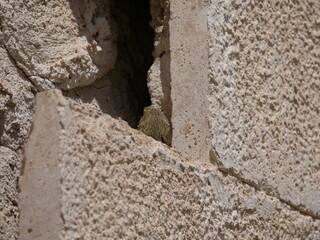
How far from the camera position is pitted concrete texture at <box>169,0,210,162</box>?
2.67 meters

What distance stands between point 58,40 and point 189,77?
1.15ft

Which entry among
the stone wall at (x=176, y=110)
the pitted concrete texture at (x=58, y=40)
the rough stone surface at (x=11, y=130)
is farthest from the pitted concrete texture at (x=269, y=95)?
the rough stone surface at (x=11, y=130)

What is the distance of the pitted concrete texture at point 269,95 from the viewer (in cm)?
271

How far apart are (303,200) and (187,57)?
1.66 feet

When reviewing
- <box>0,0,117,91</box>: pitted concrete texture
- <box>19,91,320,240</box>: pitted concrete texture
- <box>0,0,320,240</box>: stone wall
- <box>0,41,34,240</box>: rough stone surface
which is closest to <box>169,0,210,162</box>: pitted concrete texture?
<box>0,0,320,240</box>: stone wall

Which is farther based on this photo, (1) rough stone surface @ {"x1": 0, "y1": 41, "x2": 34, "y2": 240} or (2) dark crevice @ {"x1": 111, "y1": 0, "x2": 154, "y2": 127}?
(2) dark crevice @ {"x1": 111, "y1": 0, "x2": 154, "y2": 127}

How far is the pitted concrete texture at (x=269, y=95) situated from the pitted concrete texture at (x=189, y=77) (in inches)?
0.9

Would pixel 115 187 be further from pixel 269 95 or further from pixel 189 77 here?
pixel 269 95

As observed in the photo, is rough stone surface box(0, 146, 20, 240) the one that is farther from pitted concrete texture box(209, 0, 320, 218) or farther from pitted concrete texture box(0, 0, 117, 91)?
pitted concrete texture box(209, 0, 320, 218)

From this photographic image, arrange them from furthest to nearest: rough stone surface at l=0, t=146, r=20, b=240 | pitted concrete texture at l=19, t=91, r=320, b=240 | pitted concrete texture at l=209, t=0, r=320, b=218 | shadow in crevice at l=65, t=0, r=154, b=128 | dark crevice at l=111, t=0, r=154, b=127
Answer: dark crevice at l=111, t=0, r=154, b=127 → shadow in crevice at l=65, t=0, r=154, b=128 → pitted concrete texture at l=209, t=0, r=320, b=218 → rough stone surface at l=0, t=146, r=20, b=240 → pitted concrete texture at l=19, t=91, r=320, b=240

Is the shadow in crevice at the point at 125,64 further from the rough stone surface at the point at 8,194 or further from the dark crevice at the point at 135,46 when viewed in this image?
the rough stone surface at the point at 8,194

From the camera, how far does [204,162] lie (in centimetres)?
265

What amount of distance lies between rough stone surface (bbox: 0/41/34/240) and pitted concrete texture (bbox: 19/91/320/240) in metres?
0.37

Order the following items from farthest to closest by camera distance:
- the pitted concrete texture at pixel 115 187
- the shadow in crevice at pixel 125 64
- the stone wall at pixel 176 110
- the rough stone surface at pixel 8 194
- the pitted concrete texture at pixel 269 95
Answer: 1. the shadow in crevice at pixel 125 64
2. the pitted concrete texture at pixel 269 95
3. the rough stone surface at pixel 8 194
4. the stone wall at pixel 176 110
5. the pitted concrete texture at pixel 115 187
